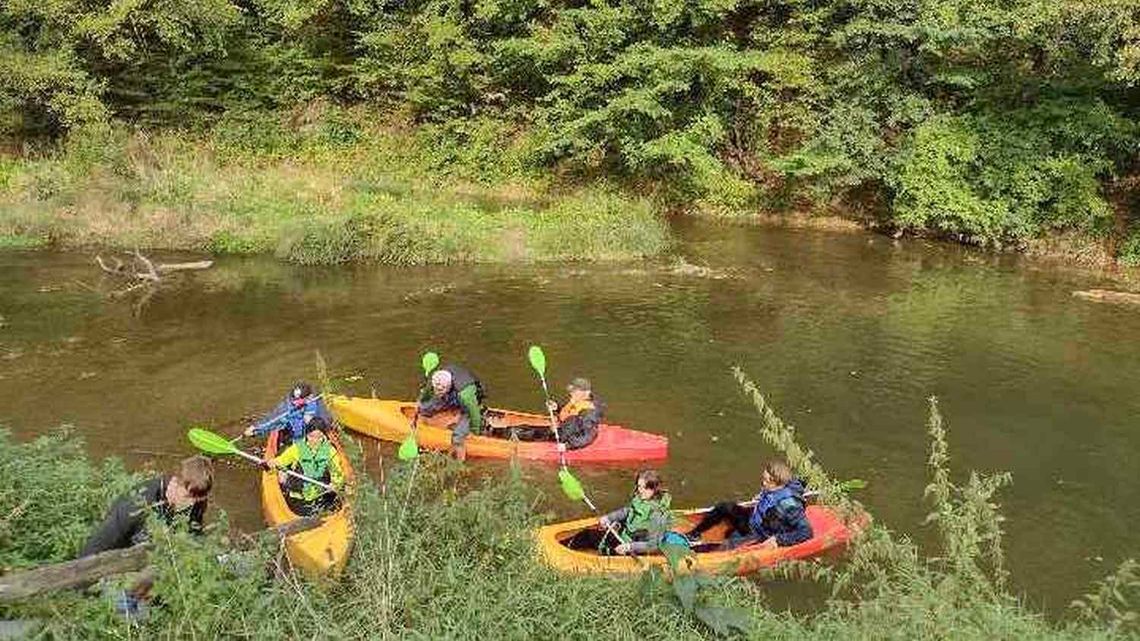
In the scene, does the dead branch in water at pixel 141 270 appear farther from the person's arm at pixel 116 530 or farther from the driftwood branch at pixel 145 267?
the person's arm at pixel 116 530

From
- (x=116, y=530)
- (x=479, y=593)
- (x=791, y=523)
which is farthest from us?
(x=791, y=523)

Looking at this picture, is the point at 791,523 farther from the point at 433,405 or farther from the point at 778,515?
the point at 433,405

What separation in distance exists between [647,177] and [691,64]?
11.5 ft

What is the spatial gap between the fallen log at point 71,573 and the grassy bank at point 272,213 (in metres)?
14.6

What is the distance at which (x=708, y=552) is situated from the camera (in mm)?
8453

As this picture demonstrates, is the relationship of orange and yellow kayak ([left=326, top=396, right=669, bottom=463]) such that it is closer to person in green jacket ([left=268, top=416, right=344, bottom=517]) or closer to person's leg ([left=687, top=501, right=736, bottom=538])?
person in green jacket ([left=268, top=416, right=344, bottom=517])

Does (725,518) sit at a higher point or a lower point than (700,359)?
higher

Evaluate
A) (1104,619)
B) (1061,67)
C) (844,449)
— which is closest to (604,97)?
(1061,67)

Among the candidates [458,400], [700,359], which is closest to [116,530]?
[458,400]

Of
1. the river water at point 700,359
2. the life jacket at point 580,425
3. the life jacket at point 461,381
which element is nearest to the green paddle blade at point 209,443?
the river water at point 700,359

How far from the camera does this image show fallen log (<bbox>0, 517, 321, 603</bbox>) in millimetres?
4742

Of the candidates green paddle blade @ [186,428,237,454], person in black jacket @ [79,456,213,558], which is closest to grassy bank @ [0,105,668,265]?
green paddle blade @ [186,428,237,454]

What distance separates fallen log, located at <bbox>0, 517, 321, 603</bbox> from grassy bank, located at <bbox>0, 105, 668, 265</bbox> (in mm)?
14584

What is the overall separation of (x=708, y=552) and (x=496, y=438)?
11.2 feet
